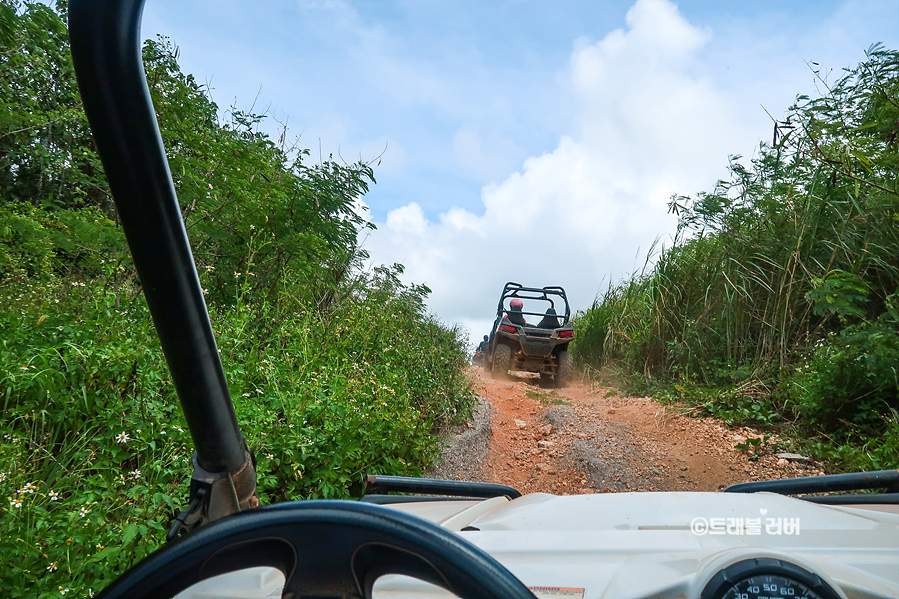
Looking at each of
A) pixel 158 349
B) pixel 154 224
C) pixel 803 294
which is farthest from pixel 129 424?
pixel 803 294

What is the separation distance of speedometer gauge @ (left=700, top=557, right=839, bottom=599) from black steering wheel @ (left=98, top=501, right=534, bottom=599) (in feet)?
1.52

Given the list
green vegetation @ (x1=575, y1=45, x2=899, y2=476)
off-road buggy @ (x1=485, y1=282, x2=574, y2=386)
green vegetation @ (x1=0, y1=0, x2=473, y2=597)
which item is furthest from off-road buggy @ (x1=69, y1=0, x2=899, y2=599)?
off-road buggy @ (x1=485, y1=282, x2=574, y2=386)

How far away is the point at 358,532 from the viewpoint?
552mm

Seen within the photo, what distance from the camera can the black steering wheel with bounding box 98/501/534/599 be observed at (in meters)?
0.54

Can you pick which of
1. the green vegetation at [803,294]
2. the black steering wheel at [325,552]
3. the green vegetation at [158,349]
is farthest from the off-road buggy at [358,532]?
the green vegetation at [803,294]

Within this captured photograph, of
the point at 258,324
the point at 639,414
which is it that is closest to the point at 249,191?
the point at 258,324

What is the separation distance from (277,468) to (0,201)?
361 centimetres

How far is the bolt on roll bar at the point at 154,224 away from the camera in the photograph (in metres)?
0.61

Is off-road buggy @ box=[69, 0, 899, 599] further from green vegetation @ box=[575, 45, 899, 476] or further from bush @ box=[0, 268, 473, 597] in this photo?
green vegetation @ box=[575, 45, 899, 476]

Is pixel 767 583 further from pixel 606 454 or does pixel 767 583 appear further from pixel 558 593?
pixel 606 454

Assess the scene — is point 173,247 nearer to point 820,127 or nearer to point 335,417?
point 335,417

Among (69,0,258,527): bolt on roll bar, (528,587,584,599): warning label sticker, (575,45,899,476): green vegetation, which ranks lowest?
(528,587,584,599): warning label sticker

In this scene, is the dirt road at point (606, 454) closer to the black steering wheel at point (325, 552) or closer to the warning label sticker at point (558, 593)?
the warning label sticker at point (558, 593)

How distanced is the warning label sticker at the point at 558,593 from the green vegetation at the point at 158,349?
1.58 meters
